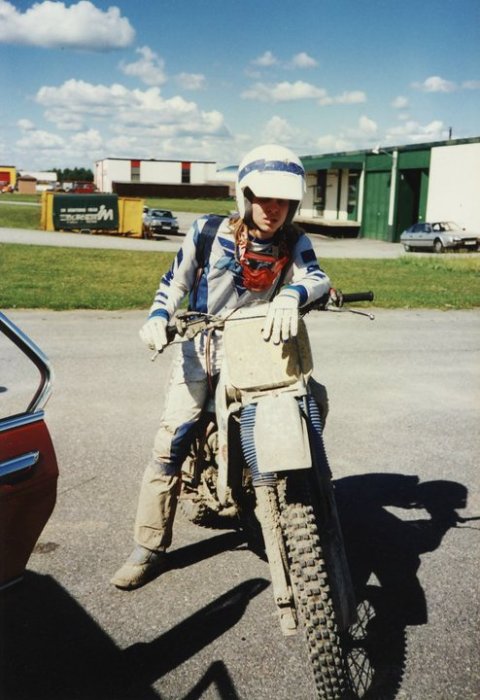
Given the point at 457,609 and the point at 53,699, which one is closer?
the point at 53,699

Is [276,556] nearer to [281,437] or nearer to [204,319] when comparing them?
[281,437]

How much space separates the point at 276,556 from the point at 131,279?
13.7 m

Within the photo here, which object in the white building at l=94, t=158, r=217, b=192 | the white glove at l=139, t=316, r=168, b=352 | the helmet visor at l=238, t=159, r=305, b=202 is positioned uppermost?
the white building at l=94, t=158, r=217, b=192

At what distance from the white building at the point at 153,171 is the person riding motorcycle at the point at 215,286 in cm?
9284

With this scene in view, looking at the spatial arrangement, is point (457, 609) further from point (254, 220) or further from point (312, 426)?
point (254, 220)

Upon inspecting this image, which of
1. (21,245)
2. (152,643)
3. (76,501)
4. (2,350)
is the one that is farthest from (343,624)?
(21,245)

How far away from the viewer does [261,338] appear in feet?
9.71

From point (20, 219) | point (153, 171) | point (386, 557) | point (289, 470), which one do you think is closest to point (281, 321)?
point (289, 470)

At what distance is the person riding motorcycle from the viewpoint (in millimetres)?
3158

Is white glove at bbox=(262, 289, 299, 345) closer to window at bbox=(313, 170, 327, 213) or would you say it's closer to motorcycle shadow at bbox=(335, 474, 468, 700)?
motorcycle shadow at bbox=(335, 474, 468, 700)

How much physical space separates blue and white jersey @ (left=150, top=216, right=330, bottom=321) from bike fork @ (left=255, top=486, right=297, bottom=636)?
1.00 meters

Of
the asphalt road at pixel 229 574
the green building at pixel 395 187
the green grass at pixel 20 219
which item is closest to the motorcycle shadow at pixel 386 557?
the asphalt road at pixel 229 574

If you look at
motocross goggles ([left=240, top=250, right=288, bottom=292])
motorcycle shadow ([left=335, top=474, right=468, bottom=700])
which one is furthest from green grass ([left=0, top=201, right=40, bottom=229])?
motocross goggles ([left=240, top=250, right=288, bottom=292])

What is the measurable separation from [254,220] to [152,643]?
191 cm
